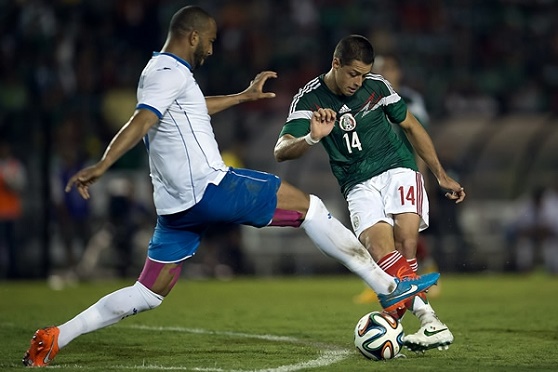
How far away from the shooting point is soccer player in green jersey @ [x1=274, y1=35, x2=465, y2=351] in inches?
325

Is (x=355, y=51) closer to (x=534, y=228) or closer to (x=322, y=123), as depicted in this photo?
(x=322, y=123)

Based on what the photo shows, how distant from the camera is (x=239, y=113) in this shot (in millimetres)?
21000

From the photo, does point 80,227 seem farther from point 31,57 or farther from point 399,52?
point 399,52

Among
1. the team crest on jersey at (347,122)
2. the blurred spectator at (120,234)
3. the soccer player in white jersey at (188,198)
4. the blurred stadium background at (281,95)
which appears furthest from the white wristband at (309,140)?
the blurred spectator at (120,234)

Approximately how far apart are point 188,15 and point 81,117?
12866 mm

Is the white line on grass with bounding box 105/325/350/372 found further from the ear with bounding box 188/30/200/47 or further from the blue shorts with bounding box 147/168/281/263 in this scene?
the ear with bounding box 188/30/200/47

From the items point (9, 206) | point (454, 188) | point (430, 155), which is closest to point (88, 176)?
point (430, 155)

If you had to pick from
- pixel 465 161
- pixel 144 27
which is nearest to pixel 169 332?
pixel 465 161

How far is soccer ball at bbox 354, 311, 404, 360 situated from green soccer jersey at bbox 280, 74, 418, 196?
1.38 metres

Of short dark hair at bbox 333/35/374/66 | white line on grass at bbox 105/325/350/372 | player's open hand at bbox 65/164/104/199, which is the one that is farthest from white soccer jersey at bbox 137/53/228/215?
short dark hair at bbox 333/35/374/66

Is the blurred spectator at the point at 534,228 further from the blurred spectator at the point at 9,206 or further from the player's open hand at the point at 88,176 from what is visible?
the player's open hand at the point at 88,176

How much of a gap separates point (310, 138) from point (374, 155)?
1.20 metres

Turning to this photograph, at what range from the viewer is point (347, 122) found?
842cm

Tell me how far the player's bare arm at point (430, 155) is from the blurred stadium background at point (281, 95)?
8.43m
